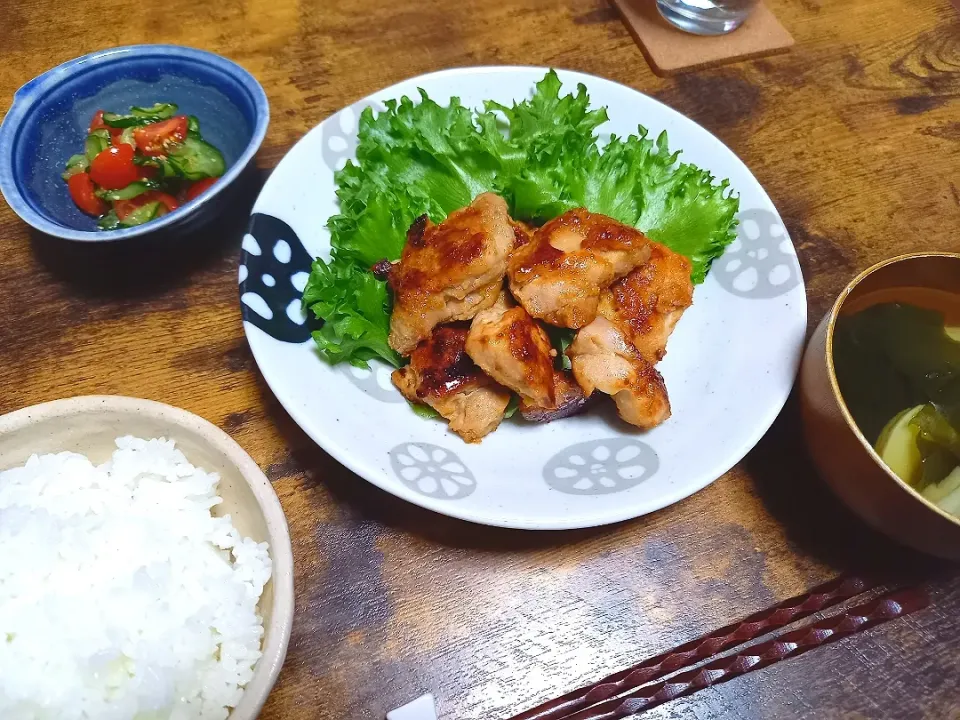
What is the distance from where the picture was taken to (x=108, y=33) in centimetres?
274

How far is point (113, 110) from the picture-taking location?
7.63 ft

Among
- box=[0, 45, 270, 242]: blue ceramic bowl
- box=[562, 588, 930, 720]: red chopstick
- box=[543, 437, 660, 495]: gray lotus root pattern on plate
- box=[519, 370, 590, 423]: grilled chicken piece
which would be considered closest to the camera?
box=[562, 588, 930, 720]: red chopstick

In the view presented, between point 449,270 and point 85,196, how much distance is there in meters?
1.24

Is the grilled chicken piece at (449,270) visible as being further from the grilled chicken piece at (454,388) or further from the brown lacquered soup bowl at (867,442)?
the brown lacquered soup bowl at (867,442)

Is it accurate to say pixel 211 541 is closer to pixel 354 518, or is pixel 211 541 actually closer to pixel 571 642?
pixel 354 518

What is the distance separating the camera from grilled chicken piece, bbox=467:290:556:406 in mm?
1707

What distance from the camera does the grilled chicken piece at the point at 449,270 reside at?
1.79m

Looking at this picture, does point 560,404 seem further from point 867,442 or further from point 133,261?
point 133,261

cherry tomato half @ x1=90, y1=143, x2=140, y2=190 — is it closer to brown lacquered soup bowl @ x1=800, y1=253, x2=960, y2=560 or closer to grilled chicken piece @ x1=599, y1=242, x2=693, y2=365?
grilled chicken piece @ x1=599, y1=242, x2=693, y2=365

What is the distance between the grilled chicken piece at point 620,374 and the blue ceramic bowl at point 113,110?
1102 millimetres

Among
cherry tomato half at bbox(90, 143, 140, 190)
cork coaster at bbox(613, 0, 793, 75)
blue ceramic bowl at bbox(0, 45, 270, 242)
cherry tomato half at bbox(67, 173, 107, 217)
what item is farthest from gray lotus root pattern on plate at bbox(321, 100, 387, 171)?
cork coaster at bbox(613, 0, 793, 75)

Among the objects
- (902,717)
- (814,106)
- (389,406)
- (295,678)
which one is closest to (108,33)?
(389,406)

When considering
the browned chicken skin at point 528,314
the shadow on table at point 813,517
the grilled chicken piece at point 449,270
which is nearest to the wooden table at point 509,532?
the shadow on table at point 813,517

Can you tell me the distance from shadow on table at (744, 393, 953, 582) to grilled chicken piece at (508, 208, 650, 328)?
61 cm
